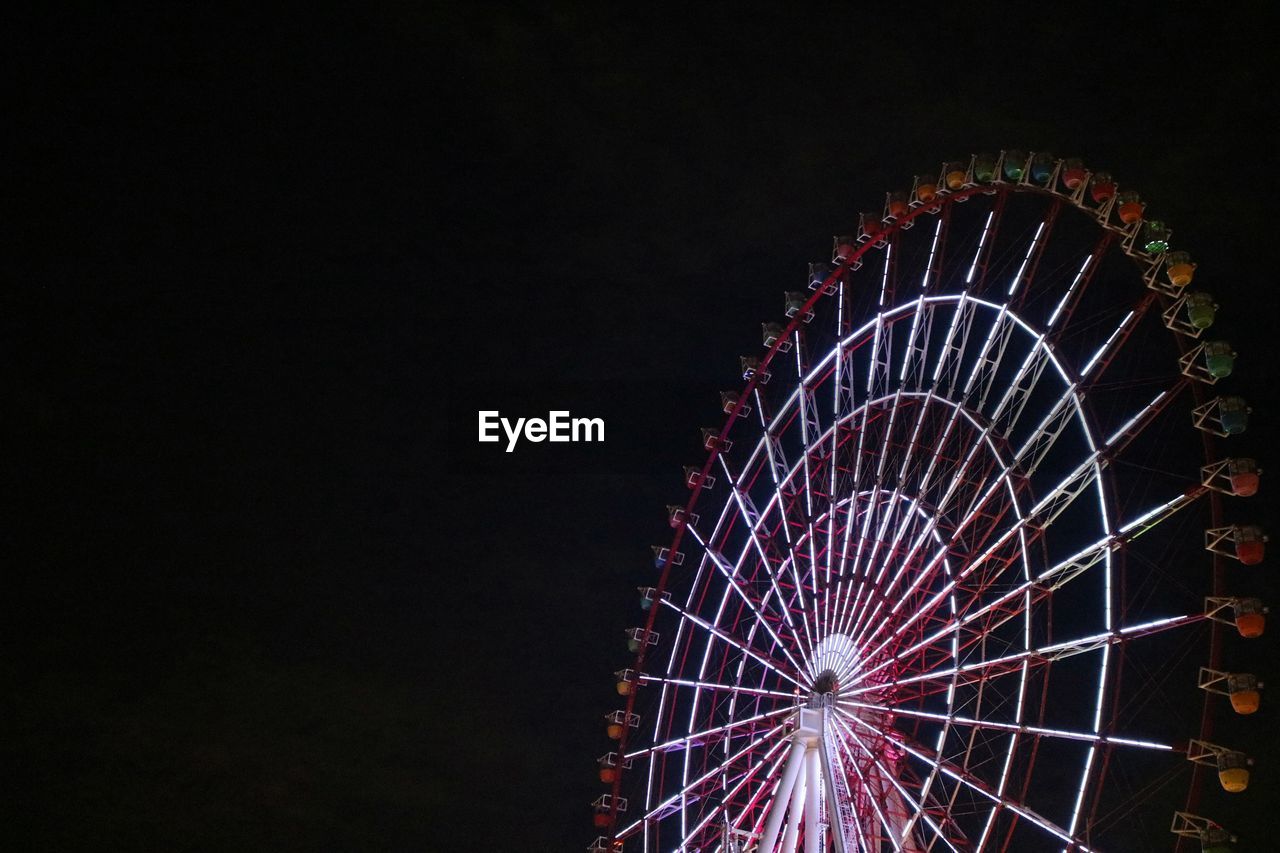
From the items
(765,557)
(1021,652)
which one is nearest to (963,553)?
(1021,652)

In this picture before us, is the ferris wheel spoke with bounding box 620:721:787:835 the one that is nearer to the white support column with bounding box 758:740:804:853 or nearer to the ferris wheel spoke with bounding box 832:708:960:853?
the white support column with bounding box 758:740:804:853

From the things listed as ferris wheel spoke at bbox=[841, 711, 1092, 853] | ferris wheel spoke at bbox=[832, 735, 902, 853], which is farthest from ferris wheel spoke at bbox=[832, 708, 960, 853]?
ferris wheel spoke at bbox=[841, 711, 1092, 853]

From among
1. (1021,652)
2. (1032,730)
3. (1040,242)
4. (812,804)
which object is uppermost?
(1040,242)

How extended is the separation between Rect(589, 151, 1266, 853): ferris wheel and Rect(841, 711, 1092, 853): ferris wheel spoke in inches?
2.1

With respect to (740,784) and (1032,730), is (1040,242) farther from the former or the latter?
(740,784)

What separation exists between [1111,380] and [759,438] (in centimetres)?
818

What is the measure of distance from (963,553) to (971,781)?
3.44 m

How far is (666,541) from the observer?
26844mm

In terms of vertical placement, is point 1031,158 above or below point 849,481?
above

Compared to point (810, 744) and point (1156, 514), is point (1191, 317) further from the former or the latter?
point (810, 744)

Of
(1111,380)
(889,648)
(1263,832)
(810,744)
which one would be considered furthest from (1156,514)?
(1263,832)

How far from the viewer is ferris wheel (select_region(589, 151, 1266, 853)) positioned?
1547cm

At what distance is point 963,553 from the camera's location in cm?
1808

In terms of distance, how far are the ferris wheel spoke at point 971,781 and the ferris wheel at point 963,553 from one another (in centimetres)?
5
